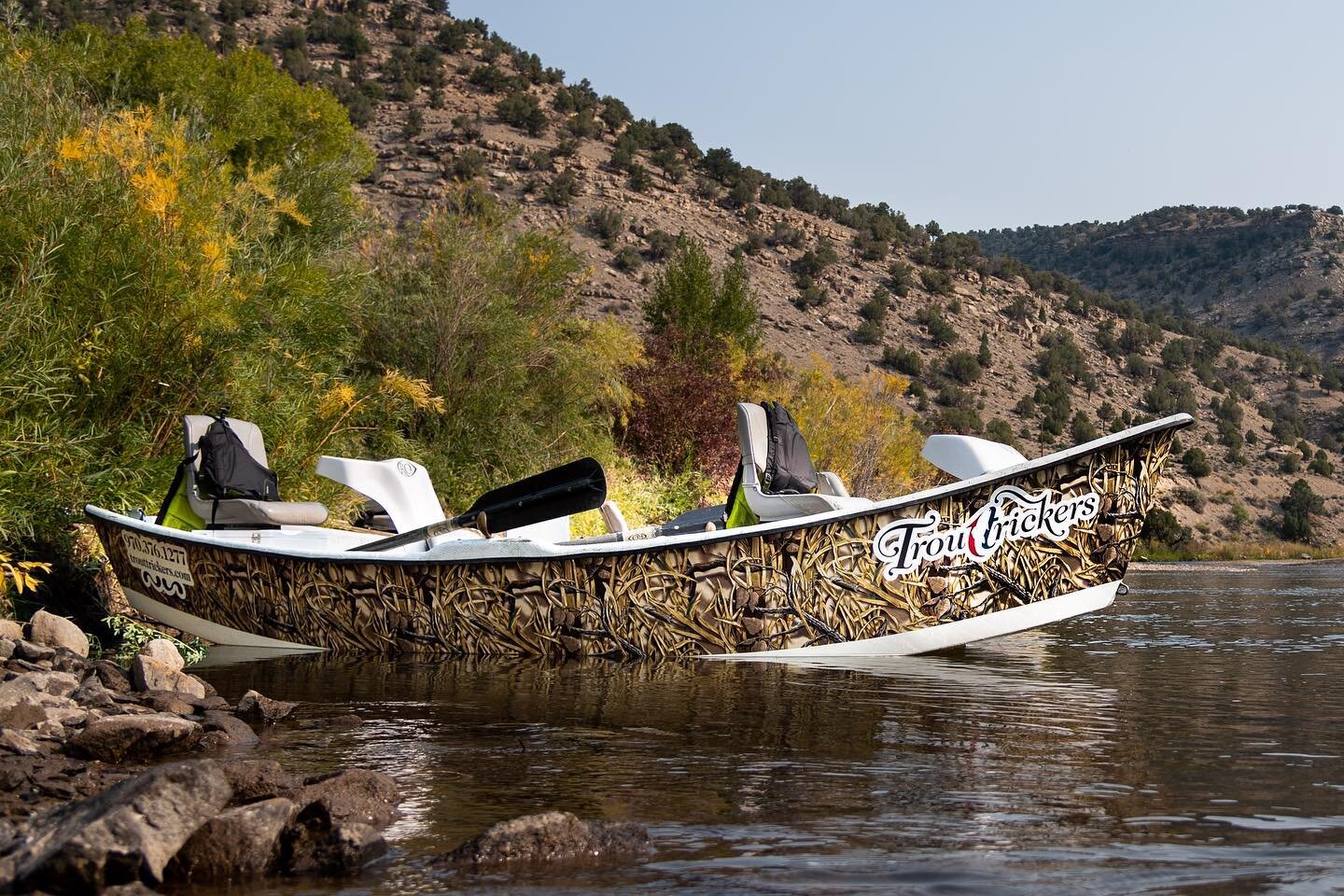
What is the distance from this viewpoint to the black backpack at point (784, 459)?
32.1 ft

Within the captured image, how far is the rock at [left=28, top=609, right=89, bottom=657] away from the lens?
29.5 feet

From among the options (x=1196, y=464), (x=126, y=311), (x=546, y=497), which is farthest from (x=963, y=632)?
(x=1196, y=464)

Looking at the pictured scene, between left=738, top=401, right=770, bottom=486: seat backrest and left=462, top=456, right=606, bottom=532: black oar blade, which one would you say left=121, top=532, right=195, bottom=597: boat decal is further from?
left=738, top=401, right=770, bottom=486: seat backrest

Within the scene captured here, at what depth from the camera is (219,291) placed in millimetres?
11750

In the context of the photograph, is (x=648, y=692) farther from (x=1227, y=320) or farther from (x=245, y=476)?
(x=1227, y=320)

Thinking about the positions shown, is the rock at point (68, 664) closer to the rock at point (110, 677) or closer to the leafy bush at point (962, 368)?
the rock at point (110, 677)

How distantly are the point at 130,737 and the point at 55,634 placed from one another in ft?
11.2

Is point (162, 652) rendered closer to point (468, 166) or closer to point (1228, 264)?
point (468, 166)

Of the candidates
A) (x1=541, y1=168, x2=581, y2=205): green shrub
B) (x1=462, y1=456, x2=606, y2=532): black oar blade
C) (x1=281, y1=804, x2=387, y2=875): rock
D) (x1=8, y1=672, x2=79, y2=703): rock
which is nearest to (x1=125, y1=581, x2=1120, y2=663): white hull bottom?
(x1=462, y1=456, x2=606, y2=532): black oar blade

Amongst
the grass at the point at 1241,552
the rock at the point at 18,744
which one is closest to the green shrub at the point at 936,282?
the grass at the point at 1241,552

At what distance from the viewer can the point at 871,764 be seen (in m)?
6.03

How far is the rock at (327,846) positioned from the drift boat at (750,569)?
15.7 feet

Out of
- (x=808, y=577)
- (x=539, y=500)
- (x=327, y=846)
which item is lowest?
(x=327, y=846)

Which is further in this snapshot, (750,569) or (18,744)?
(750,569)
